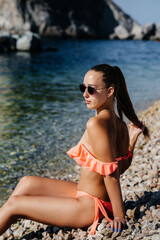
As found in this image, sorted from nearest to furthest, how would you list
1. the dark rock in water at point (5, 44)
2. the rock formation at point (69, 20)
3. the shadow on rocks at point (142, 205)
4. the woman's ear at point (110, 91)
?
the woman's ear at point (110, 91) < the shadow on rocks at point (142, 205) < the dark rock in water at point (5, 44) < the rock formation at point (69, 20)

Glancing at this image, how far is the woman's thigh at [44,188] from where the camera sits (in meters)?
3.17

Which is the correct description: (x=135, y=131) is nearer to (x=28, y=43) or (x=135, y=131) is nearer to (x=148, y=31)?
(x=28, y=43)

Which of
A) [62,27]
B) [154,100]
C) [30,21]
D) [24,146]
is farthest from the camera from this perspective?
[62,27]

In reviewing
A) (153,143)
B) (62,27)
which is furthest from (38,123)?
(62,27)

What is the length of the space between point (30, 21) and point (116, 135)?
97729 mm

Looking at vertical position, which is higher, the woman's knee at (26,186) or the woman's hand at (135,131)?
the woman's hand at (135,131)

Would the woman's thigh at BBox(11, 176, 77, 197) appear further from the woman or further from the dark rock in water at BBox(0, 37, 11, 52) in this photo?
the dark rock in water at BBox(0, 37, 11, 52)

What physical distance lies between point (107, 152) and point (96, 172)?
0.31 m

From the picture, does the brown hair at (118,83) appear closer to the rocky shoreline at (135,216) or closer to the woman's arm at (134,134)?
the woman's arm at (134,134)

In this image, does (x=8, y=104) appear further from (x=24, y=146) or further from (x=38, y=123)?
(x=24, y=146)

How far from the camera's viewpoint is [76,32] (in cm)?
10412

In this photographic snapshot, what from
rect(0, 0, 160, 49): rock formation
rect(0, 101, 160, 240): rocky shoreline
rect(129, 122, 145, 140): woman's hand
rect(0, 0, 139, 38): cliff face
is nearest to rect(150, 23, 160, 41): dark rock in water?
rect(0, 0, 160, 49): rock formation

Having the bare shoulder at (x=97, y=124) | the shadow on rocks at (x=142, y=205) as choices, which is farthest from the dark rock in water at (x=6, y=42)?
the bare shoulder at (x=97, y=124)

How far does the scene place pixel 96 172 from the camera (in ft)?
9.07
